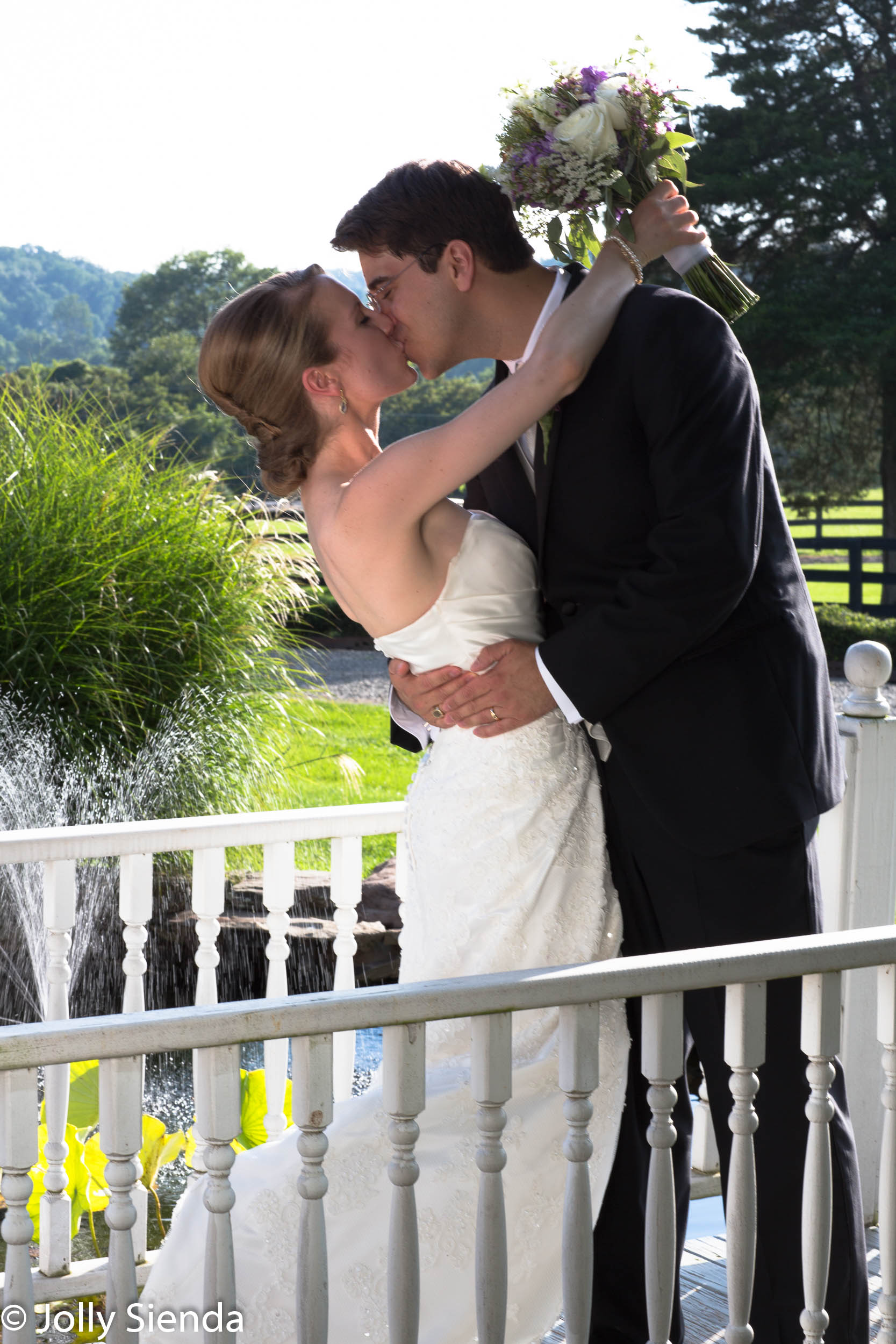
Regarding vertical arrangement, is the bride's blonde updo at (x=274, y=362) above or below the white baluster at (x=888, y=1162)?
above

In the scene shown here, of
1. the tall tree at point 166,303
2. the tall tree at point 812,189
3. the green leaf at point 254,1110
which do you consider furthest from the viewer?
the tall tree at point 166,303

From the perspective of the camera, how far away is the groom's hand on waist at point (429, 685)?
207 cm

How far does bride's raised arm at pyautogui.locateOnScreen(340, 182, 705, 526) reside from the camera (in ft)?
6.31

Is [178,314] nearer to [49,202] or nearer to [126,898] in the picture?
[49,202]

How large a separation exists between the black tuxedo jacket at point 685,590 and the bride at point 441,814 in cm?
10

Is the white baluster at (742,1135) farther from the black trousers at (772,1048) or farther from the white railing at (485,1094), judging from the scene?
the black trousers at (772,1048)

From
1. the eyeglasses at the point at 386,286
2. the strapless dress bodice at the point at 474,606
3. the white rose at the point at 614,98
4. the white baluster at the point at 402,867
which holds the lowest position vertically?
the white baluster at the point at 402,867

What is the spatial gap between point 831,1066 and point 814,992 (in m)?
0.11

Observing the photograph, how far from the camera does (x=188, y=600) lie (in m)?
6.50

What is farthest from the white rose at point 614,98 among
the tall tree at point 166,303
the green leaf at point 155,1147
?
the tall tree at point 166,303

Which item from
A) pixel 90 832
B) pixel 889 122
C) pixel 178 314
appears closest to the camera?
pixel 90 832

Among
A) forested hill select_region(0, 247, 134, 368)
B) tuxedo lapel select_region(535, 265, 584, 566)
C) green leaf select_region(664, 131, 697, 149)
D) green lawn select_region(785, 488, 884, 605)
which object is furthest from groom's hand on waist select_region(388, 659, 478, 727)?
forested hill select_region(0, 247, 134, 368)

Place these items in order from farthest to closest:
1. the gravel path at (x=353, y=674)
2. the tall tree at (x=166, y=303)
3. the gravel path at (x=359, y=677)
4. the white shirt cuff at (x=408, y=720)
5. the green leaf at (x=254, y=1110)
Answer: the tall tree at (x=166, y=303), the gravel path at (x=353, y=674), the gravel path at (x=359, y=677), the green leaf at (x=254, y=1110), the white shirt cuff at (x=408, y=720)

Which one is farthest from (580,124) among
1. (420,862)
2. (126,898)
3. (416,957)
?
(126,898)
